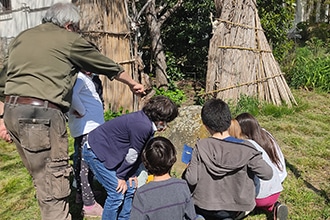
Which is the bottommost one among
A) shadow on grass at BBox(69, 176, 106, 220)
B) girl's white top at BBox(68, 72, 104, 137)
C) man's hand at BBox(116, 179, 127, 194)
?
shadow on grass at BBox(69, 176, 106, 220)

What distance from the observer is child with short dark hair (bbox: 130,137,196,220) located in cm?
246

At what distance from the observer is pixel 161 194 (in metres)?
→ 2.47

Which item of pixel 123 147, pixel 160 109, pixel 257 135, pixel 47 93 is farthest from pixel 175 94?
pixel 47 93

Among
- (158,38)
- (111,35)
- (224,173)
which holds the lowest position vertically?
(224,173)

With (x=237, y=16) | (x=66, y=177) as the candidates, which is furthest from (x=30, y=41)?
(x=237, y=16)

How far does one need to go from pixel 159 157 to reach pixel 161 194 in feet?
0.80

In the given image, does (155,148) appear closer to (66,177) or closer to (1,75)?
(66,177)

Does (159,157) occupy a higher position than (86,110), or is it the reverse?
(86,110)

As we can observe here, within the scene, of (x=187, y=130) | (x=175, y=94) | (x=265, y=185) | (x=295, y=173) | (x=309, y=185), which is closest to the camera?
(x=265, y=185)

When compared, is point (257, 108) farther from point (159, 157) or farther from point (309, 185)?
point (159, 157)

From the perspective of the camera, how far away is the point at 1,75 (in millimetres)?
2828

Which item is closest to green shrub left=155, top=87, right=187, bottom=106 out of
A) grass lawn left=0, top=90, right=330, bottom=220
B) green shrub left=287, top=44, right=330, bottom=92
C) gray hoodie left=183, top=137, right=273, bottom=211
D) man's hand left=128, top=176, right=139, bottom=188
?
grass lawn left=0, top=90, right=330, bottom=220

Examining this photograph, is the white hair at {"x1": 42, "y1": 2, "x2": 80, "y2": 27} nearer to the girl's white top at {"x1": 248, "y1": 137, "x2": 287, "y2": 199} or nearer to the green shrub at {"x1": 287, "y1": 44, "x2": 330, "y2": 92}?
the girl's white top at {"x1": 248, "y1": 137, "x2": 287, "y2": 199}

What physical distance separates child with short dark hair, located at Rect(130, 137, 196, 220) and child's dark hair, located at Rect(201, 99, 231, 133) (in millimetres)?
467
